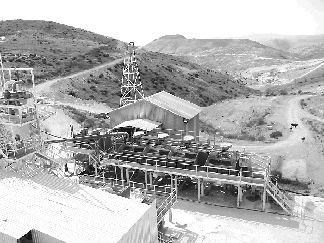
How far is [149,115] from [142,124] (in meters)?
1.97

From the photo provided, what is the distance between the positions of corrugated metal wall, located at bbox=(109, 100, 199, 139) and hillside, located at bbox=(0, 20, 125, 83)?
154 ft

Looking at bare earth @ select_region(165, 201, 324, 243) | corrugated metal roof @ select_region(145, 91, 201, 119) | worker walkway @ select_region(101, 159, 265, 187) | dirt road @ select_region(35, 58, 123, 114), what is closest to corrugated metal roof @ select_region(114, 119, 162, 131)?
corrugated metal roof @ select_region(145, 91, 201, 119)

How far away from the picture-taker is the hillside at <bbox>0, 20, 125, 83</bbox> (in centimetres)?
9691

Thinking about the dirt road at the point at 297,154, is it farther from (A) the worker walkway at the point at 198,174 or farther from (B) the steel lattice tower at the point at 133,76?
(B) the steel lattice tower at the point at 133,76

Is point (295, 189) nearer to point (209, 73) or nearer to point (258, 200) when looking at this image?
point (258, 200)

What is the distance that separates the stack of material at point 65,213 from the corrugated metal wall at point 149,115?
61.3ft

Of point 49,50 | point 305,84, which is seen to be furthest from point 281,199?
point 49,50

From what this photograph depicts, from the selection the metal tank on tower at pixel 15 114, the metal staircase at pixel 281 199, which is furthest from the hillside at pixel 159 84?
the metal staircase at pixel 281 199

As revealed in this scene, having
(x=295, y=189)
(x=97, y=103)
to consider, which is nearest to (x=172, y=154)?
(x=295, y=189)

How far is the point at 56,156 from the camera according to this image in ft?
138

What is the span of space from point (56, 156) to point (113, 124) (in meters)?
8.06

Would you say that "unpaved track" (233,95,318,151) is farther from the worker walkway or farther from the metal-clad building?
the worker walkway

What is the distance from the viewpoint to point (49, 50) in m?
120

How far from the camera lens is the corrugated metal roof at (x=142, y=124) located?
41281 mm
